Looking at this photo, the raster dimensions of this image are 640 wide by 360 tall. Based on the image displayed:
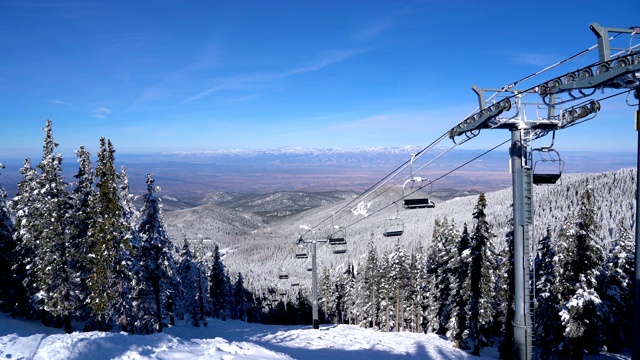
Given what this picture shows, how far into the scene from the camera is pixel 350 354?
2061 centimetres

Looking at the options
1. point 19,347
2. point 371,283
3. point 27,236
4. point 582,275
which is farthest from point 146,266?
point 582,275

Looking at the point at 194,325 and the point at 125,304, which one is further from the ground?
the point at 125,304

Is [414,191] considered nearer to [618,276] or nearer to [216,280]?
Answer: [618,276]

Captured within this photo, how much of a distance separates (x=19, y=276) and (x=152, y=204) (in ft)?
39.3

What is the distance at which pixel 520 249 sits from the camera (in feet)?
30.6

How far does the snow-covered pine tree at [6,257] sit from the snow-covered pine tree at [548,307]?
4156cm

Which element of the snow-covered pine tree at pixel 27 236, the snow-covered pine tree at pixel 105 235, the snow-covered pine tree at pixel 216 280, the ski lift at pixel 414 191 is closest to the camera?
the ski lift at pixel 414 191

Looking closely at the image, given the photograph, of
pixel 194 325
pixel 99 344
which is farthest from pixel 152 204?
pixel 194 325

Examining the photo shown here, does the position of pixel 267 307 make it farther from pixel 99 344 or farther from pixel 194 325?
pixel 99 344

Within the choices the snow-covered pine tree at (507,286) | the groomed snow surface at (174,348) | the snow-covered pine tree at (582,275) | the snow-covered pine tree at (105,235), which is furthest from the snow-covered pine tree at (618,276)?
the snow-covered pine tree at (105,235)

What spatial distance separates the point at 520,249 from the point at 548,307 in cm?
2505

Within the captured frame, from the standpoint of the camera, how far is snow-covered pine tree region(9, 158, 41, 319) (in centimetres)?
2695

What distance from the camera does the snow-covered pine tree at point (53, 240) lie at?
1015 inches

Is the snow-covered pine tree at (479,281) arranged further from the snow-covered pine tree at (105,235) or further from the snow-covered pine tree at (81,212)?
the snow-covered pine tree at (81,212)
